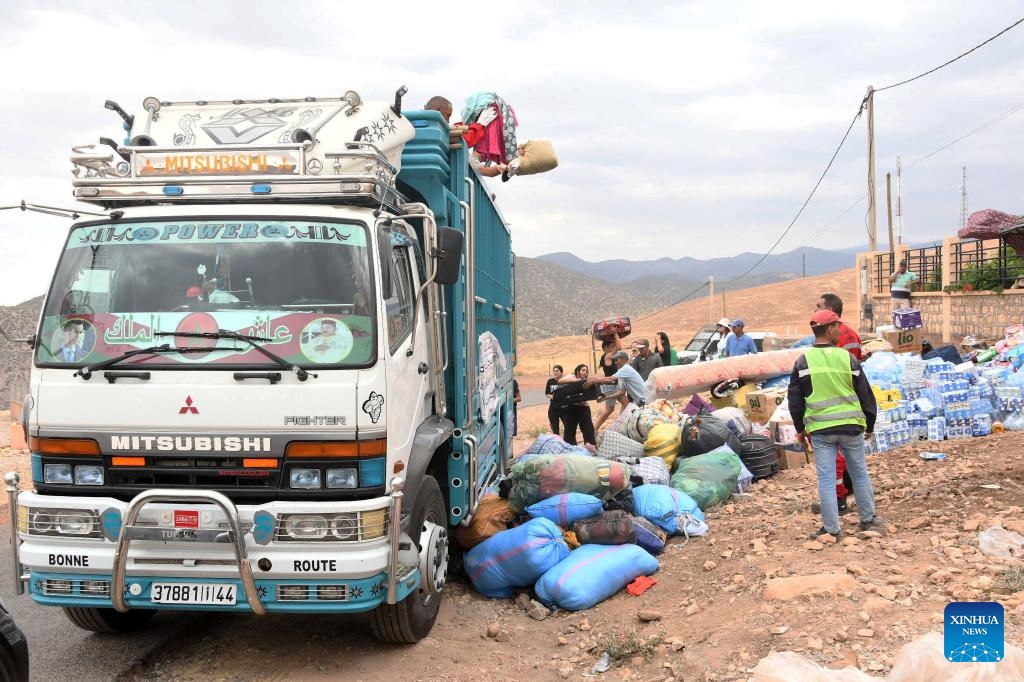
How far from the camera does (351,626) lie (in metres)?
5.29

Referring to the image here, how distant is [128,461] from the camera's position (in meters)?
4.14

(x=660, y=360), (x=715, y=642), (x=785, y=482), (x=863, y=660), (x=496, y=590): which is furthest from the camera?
(x=660, y=360)

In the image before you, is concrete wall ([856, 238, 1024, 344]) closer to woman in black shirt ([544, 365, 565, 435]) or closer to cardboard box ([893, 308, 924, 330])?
cardboard box ([893, 308, 924, 330])

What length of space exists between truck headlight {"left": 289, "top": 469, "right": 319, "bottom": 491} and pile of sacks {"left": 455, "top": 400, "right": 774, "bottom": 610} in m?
2.08

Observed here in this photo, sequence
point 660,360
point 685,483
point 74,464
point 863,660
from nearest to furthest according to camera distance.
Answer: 1. point 863,660
2. point 74,464
3. point 685,483
4. point 660,360

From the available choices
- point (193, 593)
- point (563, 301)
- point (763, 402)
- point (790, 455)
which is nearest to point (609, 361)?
point (763, 402)

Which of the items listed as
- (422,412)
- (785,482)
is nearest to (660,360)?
(785,482)

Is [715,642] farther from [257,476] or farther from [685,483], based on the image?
[685,483]

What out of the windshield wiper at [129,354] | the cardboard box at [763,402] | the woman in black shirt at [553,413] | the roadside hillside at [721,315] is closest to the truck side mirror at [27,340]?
the windshield wiper at [129,354]

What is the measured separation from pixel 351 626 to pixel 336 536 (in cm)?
Result: 146

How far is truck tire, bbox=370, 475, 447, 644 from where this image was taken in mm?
4672

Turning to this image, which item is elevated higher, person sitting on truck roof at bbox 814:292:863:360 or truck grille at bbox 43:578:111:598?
person sitting on truck roof at bbox 814:292:863:360

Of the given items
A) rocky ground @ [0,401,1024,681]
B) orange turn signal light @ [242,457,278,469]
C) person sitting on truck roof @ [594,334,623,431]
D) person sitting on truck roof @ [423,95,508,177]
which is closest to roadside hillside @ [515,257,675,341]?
person sitting on truck roof @ [594,334,623,431]

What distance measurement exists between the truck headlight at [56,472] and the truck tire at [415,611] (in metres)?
1.69
